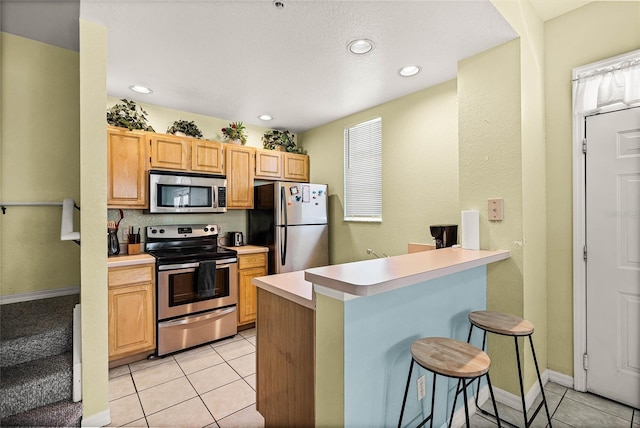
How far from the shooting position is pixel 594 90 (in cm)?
216

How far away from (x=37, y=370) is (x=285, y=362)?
157cm

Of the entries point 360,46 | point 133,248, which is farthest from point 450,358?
point 133,248

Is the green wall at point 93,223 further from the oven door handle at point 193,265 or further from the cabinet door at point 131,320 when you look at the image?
the oven door handle at point 193,265

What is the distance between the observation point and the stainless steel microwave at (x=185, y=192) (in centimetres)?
317

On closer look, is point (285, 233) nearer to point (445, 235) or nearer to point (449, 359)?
point (445, 235)

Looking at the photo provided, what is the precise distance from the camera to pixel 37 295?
243cm

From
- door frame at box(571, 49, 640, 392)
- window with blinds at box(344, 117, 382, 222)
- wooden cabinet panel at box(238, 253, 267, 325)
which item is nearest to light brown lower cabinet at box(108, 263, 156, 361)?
wooden cabinet panel at box(238, 253, 267, 325)

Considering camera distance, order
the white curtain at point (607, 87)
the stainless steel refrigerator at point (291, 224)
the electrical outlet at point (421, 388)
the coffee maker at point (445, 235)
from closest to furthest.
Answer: the electrical outlet at point (421, 388), the white curtain at point (607, 87), the coffee maker at point (445, 235), the stainless steel refrigerator at point (291, 224)

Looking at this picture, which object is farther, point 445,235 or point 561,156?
point 445,235

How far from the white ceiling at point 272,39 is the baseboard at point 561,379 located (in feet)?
8.40

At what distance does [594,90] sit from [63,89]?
4.11m

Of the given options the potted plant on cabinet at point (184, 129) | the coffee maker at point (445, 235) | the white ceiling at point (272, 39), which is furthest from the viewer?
the potted plant on cabinet at point (184, 129)

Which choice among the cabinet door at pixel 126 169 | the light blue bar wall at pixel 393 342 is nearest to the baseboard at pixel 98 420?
the light blue bar wall at pixel 393 342

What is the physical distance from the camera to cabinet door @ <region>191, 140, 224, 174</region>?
11.3ft
